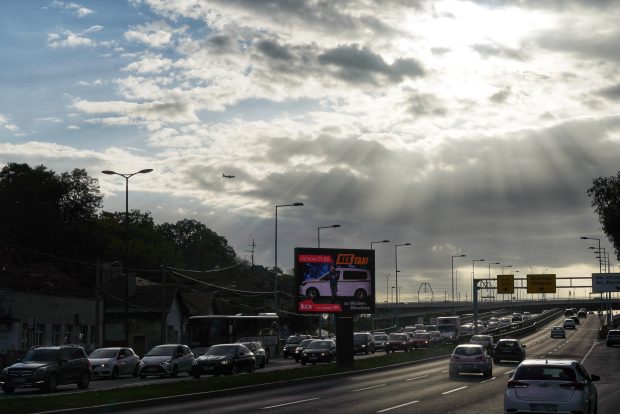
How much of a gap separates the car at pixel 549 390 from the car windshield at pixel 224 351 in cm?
2476

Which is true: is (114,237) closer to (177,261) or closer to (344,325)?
(177,261)

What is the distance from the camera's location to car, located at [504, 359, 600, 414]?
17906 mm

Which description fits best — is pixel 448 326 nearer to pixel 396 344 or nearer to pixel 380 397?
pixel 396 344

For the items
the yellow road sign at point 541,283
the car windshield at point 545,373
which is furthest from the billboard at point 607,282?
the car windshield at point 545,373

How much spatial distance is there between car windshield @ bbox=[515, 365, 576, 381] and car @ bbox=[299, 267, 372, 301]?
3003 centimetres

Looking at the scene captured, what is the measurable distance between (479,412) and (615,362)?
34457 mm

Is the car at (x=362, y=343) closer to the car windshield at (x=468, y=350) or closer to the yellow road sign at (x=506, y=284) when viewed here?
the yellow road sign at (x=506, y=284)

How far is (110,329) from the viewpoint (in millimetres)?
76562

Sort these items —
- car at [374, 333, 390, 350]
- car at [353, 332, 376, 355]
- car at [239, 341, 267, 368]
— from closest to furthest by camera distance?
1. car at [239, 341, 267, 368]
2. car at [353, 332, 376, 355]
3. car at [374, 333, 390, 350]

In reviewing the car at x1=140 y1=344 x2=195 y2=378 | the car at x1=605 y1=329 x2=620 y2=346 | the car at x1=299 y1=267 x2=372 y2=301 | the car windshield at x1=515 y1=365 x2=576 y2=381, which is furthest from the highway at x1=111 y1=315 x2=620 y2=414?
the car at x1=605 y1=329 x2=620 y2=346

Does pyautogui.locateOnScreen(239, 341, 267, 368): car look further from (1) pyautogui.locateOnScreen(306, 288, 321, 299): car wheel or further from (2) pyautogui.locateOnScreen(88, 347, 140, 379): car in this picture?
(2) pyautogui.locateOnScreen(88, 347, 140, 379): car

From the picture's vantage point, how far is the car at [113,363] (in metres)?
43.0

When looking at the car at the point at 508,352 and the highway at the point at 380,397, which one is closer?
the highway at the point at 380,397

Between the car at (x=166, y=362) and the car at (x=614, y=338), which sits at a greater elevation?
the car at (x=166, y=362)
